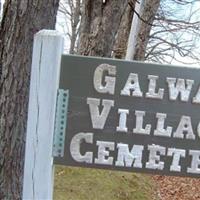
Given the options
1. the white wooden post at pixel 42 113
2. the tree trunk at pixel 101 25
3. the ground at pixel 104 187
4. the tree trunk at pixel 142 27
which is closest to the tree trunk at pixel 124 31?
the tree trunk at pixel 142 27

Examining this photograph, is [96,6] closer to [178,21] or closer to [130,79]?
[130,79]

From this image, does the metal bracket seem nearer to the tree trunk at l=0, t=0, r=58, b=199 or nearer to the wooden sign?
the wooden sign

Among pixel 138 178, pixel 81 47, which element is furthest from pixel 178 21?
pixel 81 47

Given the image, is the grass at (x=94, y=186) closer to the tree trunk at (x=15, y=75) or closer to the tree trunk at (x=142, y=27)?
the tree trunk at (x=15, y=75)

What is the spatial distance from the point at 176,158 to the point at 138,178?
8.61 metres

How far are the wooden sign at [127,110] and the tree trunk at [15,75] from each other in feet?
3.72

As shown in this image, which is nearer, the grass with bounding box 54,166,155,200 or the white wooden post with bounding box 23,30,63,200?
the white wooden post with bounding box 23,30,63,200

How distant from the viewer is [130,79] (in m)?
2.34

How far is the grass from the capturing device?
25.7ft

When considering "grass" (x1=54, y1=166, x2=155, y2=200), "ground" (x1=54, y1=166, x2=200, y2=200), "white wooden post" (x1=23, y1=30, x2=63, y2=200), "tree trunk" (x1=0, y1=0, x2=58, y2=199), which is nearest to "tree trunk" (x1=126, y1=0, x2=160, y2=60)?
"ground" (x1=54, y1=166, x2=200, y2=200)

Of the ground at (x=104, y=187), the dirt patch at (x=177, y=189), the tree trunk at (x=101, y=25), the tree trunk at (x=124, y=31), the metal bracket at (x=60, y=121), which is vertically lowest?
the dirt patch at (x=177, y=189)

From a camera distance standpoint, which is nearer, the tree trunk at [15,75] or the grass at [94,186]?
the tree trunk at [15,75]

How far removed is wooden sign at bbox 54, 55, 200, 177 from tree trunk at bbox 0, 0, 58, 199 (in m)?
1.13

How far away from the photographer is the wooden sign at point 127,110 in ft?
7.66
